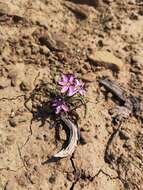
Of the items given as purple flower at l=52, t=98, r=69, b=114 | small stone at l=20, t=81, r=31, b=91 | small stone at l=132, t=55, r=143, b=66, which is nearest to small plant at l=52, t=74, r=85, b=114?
purple flower at l=52, t=98, r=69, b=114

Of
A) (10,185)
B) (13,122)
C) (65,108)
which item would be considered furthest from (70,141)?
(10,185)

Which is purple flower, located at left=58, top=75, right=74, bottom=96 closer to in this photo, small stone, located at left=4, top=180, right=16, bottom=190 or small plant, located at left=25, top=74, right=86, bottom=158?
small plant, located at left=25, top=74, right=86, bottom=158

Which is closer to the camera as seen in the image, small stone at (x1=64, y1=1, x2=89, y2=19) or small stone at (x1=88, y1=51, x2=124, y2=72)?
small stone at (x1=88, y1=51, x2=124, y2=72)

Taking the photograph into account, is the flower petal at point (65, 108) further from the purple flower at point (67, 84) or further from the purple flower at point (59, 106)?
the purple flower at point (67, 84)

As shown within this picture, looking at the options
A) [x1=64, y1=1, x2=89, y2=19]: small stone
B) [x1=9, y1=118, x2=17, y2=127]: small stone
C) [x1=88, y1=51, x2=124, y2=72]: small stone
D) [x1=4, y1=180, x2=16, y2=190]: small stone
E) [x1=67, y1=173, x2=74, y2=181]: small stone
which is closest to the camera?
[x1=4, y1=180, x2=16, y2=190]: small stone

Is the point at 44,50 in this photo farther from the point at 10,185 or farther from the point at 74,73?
the point at 10,185
